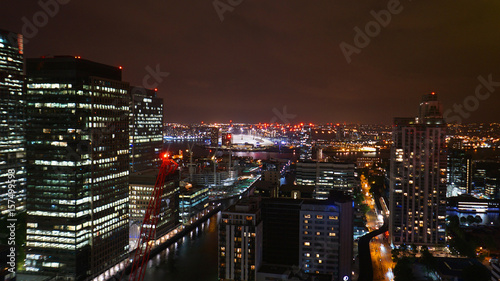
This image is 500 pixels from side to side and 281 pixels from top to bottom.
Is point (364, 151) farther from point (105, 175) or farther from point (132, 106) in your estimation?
point (105, 175)

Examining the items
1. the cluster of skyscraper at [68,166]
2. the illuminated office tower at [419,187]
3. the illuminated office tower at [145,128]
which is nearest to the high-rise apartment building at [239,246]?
the cluster of skyscraper at [68,166]

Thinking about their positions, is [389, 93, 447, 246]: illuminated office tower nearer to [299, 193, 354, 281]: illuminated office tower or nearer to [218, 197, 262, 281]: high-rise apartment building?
[299, 193, 354, 281]: illuminated office tower

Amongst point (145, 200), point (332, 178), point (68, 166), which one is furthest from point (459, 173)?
point (68, 166)

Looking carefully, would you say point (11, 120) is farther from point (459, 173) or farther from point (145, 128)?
point (459, 173)

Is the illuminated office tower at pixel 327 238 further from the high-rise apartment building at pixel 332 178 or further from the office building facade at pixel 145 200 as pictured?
the high-rise apartment building at pixel 332 178

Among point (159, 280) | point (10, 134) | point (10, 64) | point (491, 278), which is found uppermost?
point (10, 64)

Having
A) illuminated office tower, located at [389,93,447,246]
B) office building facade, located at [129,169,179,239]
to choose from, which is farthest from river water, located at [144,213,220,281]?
illuminated office tower, located at [389,93,447,246]


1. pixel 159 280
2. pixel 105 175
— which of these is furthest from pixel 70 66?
pixel 159 280
